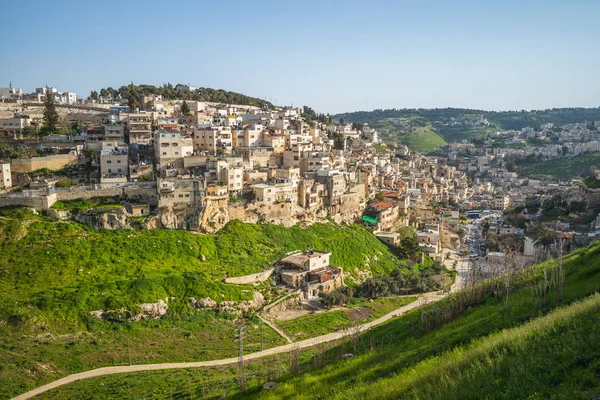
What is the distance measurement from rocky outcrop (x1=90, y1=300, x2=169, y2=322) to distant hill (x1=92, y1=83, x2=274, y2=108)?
55.2 m

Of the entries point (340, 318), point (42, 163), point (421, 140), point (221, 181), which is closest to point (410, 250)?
point (340, 318)

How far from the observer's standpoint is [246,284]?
100 ft

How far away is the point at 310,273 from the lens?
33188 mm

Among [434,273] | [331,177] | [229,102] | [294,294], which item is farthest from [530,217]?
[229,102]

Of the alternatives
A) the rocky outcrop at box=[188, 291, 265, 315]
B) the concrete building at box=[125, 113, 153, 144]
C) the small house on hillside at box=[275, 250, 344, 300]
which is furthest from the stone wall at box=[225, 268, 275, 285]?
the concrete building at box=[125, 113, 153, 144]

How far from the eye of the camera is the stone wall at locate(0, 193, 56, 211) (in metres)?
30.1

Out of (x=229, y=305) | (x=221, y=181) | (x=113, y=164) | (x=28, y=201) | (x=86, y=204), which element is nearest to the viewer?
(x=229, y=305)

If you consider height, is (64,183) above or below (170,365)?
above

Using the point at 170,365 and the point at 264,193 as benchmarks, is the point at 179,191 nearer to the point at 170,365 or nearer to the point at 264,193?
the point at 264,193

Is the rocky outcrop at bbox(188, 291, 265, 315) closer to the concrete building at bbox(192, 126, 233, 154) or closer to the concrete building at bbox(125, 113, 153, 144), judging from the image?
the concrete building at bbox(192, 126, 233, 154)

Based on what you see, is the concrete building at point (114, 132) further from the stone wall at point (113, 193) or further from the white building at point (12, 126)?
the stone wall at point (113, 193)

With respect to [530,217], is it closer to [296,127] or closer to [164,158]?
[296,127]

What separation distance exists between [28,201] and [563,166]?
10619cm

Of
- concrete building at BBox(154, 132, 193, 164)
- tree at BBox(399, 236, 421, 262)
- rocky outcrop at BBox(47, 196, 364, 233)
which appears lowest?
tree at BBox(399, 236, 421, 262)
